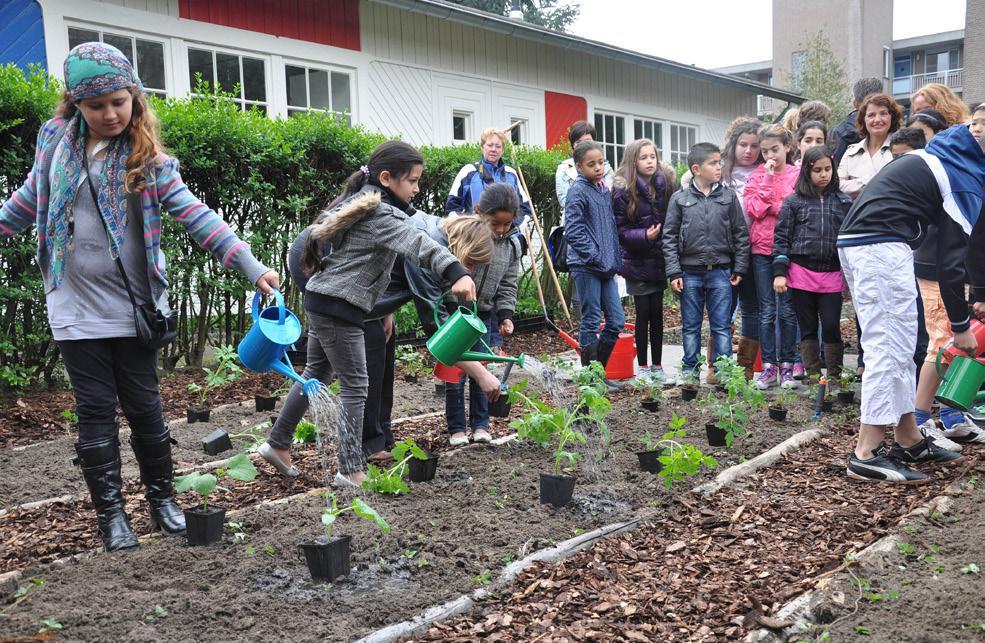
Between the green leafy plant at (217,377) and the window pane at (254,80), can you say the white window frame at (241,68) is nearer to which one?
the window pane at (254,80)

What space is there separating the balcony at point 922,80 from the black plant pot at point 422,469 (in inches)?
1912

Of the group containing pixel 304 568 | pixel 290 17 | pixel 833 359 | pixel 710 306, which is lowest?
pixel 304 568

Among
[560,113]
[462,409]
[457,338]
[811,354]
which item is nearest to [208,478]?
[457,338]

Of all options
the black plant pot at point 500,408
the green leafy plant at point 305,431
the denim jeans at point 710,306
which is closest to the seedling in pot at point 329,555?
the green leafy plant at point 305,431

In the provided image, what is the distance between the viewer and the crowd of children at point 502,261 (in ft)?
10.3

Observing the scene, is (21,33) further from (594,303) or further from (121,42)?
(594,303)

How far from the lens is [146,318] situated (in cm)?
319

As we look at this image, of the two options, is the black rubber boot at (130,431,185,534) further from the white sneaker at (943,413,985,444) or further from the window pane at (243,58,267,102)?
the window pane at (243,58,267,102)

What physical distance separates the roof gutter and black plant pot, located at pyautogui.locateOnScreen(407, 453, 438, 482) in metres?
7.94

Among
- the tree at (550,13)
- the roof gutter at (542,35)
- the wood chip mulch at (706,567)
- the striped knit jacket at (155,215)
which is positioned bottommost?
the wood chip mulch at (706,567)

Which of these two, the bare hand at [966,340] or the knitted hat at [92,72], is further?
the bare hand at [966,340]

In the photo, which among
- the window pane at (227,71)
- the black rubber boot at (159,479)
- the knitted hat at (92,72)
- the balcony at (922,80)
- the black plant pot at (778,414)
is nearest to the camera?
the knitted hat at (92,72)

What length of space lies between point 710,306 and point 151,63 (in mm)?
6434

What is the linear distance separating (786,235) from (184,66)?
6.59 metres
